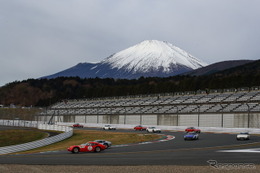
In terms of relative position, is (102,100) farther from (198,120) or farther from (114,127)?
(198,120)

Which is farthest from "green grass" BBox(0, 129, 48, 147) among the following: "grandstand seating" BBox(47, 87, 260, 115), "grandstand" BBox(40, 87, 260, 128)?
"grandstand seating" BBox(47, 87, 260, 115)

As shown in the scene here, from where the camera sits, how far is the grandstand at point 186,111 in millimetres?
72000

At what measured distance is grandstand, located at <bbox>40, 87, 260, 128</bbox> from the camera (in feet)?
236

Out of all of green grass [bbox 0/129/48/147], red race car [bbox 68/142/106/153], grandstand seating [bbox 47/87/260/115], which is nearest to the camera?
red race car [bbox 68/142/106/153]

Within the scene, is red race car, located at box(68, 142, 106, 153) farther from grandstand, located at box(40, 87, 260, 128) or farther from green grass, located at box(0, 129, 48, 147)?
grandstand, located at box(40, 87, 260, 128)

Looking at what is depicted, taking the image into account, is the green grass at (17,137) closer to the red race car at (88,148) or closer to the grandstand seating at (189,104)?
the red race car at (88,148)

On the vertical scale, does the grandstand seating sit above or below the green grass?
above

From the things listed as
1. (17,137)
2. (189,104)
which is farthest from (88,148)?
(189,104)

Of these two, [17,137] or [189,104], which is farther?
[189,104]

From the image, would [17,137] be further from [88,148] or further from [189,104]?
[189,104]

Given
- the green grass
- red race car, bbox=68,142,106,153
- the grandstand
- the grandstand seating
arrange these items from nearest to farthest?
red race car, bbox=68,142,106,153
the green grass
the grandstand
the grandstand seating

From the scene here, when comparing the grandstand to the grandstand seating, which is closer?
the grandstand

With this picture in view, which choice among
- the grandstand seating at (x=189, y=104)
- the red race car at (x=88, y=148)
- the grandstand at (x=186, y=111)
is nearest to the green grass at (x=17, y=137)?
the red race car at (x=88, y=148)

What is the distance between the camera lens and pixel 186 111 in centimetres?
8425
